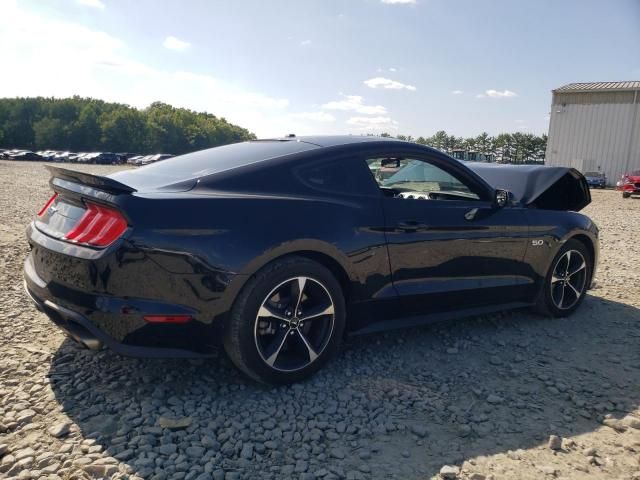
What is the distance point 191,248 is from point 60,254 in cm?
72

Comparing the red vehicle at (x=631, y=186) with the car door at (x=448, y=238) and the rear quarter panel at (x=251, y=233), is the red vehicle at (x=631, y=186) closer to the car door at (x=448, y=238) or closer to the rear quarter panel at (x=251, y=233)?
the car door at (x=448, y=238)

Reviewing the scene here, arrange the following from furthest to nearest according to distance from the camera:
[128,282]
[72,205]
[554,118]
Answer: [554,118] → [72,205] → [128,282]

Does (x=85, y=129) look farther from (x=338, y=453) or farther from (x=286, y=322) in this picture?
(x=338, y=453)

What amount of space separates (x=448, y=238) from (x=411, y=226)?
0.37 m

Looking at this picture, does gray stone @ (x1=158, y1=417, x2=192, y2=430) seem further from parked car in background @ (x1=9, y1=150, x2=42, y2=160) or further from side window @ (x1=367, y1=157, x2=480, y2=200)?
parked car in background @ (x1=9, y1=150, x2=42, y2=160)

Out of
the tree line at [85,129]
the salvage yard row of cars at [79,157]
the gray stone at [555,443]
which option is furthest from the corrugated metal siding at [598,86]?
the tree line at [85,129]

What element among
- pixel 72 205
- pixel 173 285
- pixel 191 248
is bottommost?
pixel 173 285

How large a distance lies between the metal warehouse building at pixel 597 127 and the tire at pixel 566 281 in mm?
38081

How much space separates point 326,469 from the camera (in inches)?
87.1

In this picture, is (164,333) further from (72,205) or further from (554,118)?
(554,118)

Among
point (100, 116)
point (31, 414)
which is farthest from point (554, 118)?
point (100, 116)

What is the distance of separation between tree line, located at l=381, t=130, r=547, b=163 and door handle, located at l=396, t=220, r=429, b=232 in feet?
280

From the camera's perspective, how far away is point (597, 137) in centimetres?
3800

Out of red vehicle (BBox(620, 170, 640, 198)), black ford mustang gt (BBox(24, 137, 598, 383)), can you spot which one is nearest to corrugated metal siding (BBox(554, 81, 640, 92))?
red vehicle (BBox(620, 170, 640, 198))
